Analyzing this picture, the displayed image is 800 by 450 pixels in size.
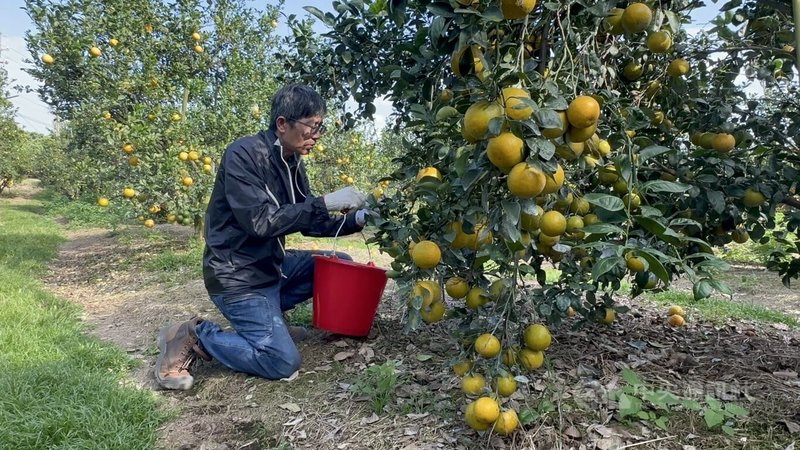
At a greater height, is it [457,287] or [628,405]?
[457,287]

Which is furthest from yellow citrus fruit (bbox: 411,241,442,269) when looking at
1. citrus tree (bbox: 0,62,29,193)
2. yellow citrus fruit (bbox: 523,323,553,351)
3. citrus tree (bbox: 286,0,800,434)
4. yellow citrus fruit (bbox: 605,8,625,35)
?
citrus tree (bbox: 0,62,29,193)

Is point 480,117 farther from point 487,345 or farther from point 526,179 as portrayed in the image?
point 487,345

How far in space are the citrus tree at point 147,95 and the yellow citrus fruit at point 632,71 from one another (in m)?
5.00

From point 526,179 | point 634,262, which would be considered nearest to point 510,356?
point 634,262

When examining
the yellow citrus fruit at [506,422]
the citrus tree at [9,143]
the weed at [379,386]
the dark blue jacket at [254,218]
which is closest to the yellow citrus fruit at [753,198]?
the yellow citrus fruit at [506,422]

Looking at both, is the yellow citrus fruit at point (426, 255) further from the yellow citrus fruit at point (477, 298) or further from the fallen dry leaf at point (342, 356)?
the fallen dry leaf at point (342, 356)

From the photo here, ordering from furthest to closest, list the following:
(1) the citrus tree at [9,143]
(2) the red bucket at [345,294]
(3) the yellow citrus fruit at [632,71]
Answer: (1) the citrus tree at [9,143] < (2) the red bucket at [345,294] < (3) the yellow citrus fruit at [632,71]

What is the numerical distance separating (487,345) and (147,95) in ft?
19.8

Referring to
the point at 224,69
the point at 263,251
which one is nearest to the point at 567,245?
the point at 263,251

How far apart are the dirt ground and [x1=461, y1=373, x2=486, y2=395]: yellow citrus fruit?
0.28 m

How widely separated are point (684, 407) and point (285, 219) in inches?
70.1

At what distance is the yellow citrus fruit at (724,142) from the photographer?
2086 millimetres

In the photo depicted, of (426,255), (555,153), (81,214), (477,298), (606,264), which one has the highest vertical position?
(555,153)

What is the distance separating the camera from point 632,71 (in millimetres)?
2031
